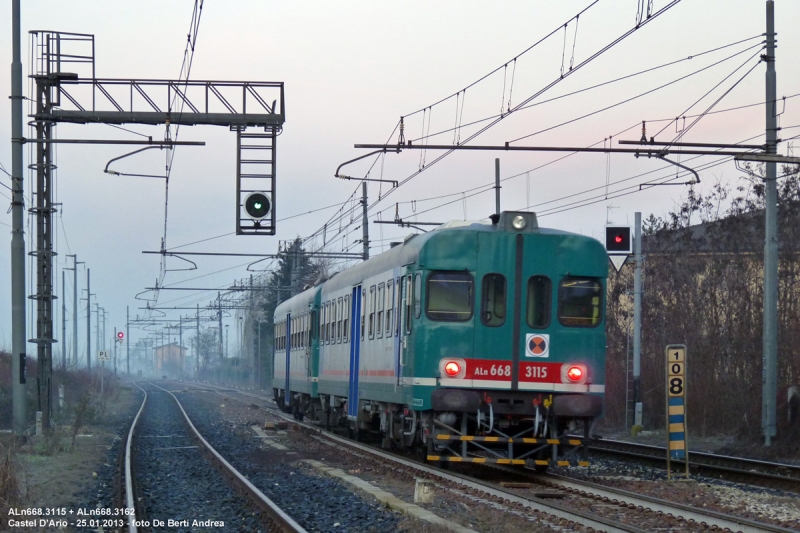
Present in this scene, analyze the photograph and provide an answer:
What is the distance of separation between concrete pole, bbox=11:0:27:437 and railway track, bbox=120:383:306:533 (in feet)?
7.19

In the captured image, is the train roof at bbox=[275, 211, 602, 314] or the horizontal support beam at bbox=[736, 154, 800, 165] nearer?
the train roof at bbox=[275, 211, 602, 314]

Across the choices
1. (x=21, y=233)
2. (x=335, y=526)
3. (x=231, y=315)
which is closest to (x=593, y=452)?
(x=335, y=526)

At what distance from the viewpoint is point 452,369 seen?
14.3m

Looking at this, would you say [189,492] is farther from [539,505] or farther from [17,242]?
[17,242]

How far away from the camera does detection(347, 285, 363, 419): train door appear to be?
19.1 meters

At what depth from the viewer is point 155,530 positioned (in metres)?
10.6

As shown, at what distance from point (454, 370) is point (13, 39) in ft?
35.0

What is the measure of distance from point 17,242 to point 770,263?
13.2 m

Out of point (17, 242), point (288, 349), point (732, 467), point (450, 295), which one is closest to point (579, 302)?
point (450, 295)

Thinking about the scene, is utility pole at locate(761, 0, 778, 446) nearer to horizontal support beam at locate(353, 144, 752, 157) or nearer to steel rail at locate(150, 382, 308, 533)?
horizontal support beam at locate(353, 144, 752, 157)

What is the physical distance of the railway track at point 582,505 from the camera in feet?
32.6

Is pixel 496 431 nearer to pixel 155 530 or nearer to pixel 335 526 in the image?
pixel 335 526

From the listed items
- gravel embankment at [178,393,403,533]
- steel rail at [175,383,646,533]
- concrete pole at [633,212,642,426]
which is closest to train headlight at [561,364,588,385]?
steel rail at [175,383,646,533]

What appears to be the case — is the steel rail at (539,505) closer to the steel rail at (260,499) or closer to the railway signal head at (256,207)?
the steel rail at (260,499)
